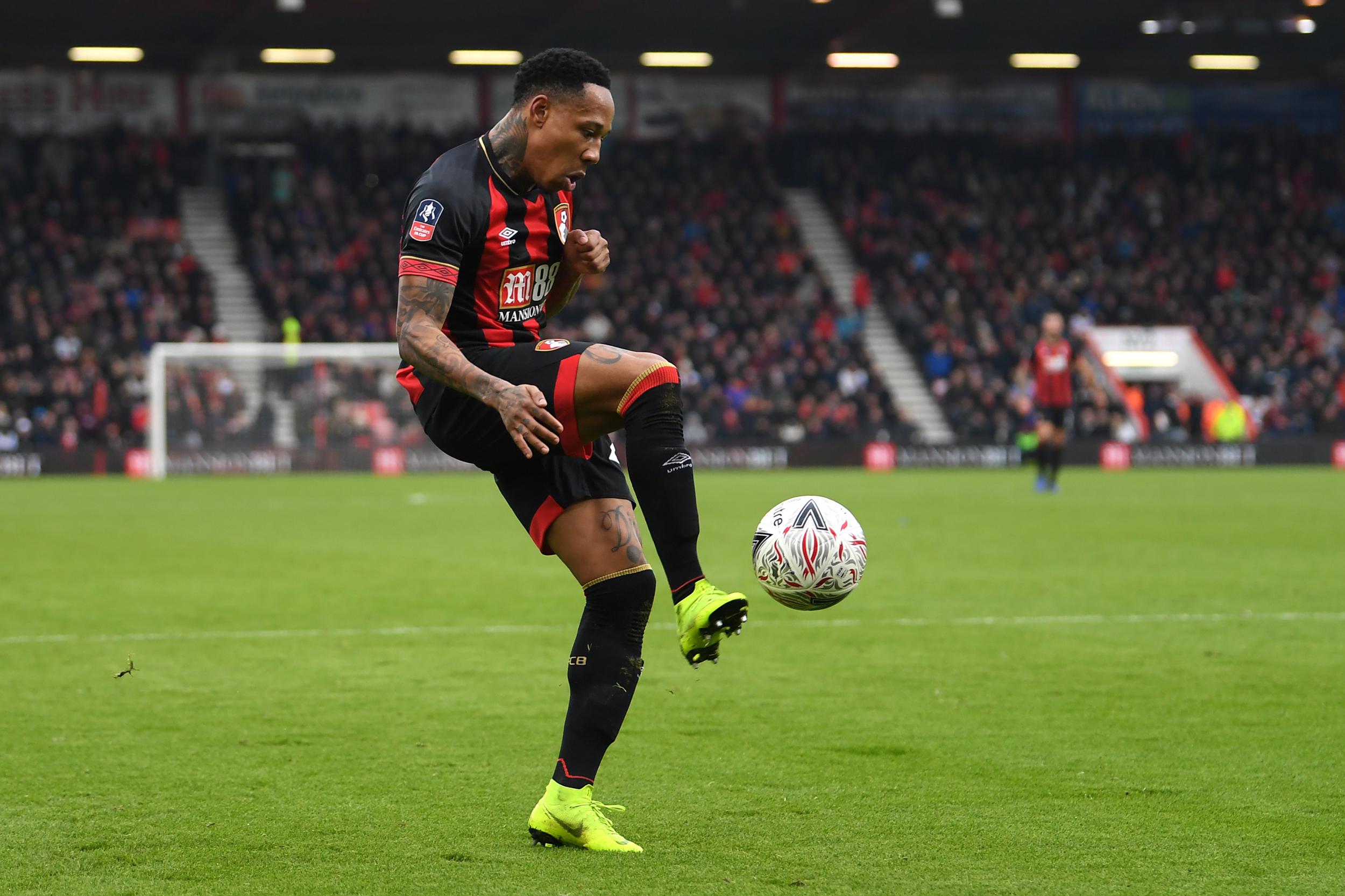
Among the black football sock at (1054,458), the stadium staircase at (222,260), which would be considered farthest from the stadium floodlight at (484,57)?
the black football sock at (1054,458)

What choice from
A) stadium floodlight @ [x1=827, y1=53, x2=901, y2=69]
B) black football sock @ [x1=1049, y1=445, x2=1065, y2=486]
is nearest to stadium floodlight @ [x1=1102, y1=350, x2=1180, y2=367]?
stadium floodlight @ [x1=827, y1=53, x2=901, y2=69]

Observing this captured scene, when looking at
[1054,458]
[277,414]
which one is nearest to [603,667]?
[1054,458]

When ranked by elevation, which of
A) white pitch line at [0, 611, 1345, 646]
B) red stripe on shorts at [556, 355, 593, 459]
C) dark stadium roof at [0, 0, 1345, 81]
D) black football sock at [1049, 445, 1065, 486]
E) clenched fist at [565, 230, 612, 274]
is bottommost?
black football sock at [1049, 445, 1065, 486]

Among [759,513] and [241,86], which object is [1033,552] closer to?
[759,513]

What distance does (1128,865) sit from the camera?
381cm

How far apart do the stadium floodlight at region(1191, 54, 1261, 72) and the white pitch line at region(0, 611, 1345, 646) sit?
32.3m

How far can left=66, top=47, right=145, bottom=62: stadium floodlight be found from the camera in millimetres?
34344

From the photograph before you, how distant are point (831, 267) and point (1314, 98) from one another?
1414 centimetres

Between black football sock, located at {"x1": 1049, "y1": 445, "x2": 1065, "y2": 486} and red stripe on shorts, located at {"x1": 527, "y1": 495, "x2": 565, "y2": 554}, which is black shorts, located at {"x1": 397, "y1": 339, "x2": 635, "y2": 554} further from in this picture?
black football sock, located at {"x1": 1049, "y1": 445, "x2": 1065, "y2": 486}

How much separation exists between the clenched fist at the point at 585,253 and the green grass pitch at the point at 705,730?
5.04ft

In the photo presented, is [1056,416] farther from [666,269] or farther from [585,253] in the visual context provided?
[585,253]

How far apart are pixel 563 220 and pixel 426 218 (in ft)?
1.54

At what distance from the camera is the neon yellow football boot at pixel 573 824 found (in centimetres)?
405

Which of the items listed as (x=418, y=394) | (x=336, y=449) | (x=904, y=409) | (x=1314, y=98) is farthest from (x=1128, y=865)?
(x=1314, y=98)
